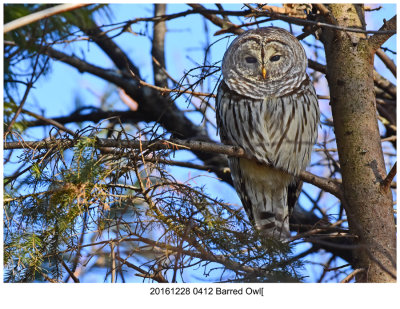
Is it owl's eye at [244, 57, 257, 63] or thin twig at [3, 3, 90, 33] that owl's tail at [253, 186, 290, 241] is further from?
thin twig at [3, 3, 90, 33]

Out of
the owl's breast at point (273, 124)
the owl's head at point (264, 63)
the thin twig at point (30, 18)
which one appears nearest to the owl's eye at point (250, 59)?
the owl's head at point (264, 63)

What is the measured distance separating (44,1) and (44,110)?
1133 millimetres

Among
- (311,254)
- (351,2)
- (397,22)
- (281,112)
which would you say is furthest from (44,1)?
(311,254)

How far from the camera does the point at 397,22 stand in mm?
2508

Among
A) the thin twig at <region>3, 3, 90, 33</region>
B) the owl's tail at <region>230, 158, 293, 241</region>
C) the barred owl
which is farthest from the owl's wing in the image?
the thin twig at <region>3, 3, 90, 33</region>

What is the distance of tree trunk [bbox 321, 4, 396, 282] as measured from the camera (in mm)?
2422

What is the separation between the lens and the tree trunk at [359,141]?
242cm

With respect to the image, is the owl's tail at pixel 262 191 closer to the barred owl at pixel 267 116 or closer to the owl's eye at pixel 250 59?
the barred owl at pixel 267 116

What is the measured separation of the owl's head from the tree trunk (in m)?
0.33

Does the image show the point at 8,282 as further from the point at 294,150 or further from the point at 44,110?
the point at 44,110

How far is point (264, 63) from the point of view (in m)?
3.19

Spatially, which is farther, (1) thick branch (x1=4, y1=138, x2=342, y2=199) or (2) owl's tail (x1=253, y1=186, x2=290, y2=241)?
(2) owl's tail (x1=253, y1=186, x2=290, y2=241)

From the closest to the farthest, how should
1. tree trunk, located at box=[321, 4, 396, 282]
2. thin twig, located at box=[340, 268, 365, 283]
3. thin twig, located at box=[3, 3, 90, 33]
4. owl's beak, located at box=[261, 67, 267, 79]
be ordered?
thin twig, located at box=[3, 3, 90, 33] → thin twig, located at box=[340, 268, 365, 283] → tree trunk, located at box=[321, 4, 396, 282] → owl's beak, located at box=[261, 67, 267, 79]

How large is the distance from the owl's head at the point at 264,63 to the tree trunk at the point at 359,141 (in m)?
0.33
